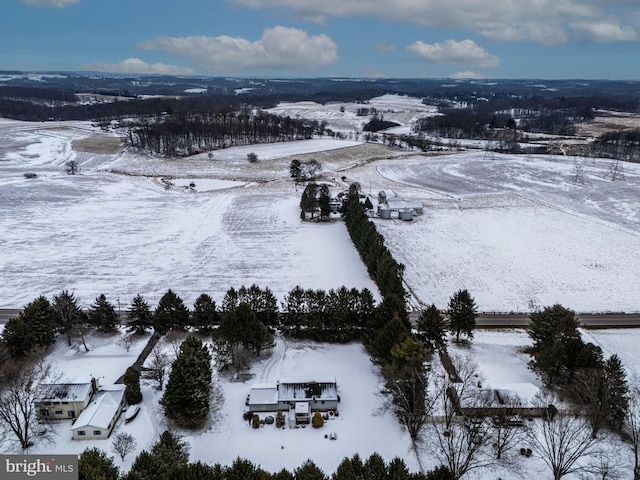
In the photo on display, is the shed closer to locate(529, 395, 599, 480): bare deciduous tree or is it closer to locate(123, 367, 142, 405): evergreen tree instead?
locate(123, 367, 142, 405): evergreen tree

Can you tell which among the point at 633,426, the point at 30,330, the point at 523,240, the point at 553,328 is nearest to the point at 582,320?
the point at 553,328

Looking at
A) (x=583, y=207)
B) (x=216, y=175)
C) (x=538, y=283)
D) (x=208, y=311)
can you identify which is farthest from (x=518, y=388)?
(x=216, y=175)

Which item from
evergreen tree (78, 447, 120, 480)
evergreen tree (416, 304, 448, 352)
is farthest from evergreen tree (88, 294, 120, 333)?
evergreen tree (416, 304, 448, 352)

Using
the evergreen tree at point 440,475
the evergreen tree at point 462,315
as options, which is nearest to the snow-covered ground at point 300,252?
the evergreen tree at point 462,315

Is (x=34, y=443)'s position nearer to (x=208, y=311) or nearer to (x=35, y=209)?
(x=208, y=311)

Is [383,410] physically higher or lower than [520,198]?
lower

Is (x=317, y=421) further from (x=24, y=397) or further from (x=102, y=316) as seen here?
(x=102, y=316)
